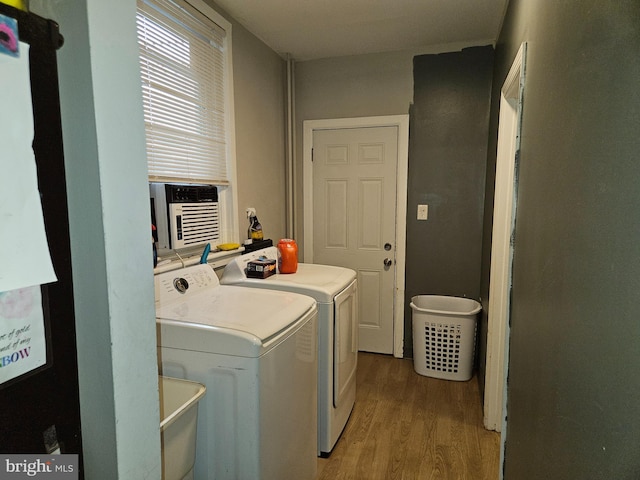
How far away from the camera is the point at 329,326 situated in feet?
6.55

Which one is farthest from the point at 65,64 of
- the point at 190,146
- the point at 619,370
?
the point at 190,146

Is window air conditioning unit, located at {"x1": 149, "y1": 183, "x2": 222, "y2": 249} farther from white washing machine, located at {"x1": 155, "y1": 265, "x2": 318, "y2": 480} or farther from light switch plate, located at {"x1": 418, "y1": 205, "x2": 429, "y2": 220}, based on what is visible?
light switch plate, located at {"x1": 418, "y1": 205, "x2": 429, "y2": 220}

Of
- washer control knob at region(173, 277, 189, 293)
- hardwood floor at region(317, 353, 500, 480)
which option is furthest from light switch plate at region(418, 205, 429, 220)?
washer control knob at region(173, 277, 189, 293)

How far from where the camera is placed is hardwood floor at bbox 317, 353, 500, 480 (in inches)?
78.4

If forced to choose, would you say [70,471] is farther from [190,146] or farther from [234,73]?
[234,73]

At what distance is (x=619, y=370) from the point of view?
2.12 ft

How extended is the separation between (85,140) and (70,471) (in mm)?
566

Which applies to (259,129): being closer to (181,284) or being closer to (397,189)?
(397,189)

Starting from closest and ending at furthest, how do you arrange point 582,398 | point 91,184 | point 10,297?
1. point 10,297
2. point 91,184
3. point 582,398

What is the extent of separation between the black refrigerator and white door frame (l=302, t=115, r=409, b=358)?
279 cm

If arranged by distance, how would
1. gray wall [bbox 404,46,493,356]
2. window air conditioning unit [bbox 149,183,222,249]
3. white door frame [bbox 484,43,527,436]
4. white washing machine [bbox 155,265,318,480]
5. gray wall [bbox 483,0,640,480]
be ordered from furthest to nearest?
gray wall [bbox 404,46,493,356]
white door frame [bbox 484,43,527,436]
window air conditioning unit [bbox 149,183,222,249]
white washing machine [bbox 155,265,318,480]
gray wall [bbox 483,0,640,480]

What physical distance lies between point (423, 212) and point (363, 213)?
50 centimetres

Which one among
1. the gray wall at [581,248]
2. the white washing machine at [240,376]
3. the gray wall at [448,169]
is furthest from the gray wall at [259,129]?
the gray wall at [581,248]

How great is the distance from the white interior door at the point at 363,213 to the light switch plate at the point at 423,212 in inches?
8.5
